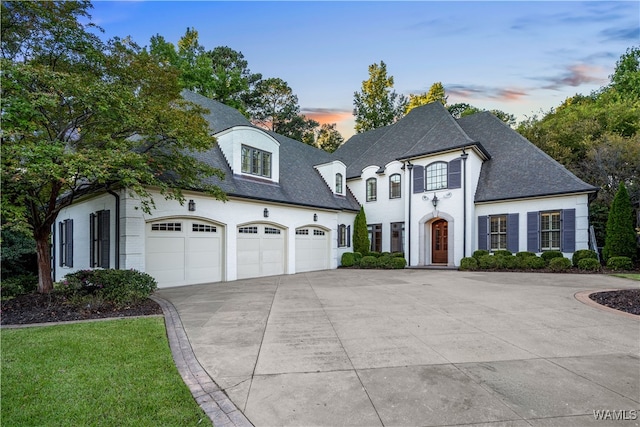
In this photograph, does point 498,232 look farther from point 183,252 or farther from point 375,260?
point 183,252

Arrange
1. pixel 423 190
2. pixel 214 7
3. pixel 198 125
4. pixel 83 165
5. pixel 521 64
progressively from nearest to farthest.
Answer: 1. pixel 83 165
2. pixel 198 125
3. pixel 214 7
4. pixel 521 64
5. pixel 423 190

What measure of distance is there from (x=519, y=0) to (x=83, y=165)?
39.4 ft

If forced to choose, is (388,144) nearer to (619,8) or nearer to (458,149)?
(458,149)

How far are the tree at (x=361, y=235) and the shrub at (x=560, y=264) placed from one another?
8.65 metres

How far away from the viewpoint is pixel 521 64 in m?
12.9

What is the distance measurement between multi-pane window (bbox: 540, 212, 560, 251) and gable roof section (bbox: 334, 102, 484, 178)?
445 cm

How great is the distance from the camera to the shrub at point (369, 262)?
1681cm

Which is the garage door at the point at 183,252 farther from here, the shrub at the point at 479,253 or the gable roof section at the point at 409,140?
the shrub at the point at 479,253

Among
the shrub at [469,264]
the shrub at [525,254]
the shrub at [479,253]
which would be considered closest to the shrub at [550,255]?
the shrub at [525,254]

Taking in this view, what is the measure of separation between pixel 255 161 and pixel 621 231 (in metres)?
15.9

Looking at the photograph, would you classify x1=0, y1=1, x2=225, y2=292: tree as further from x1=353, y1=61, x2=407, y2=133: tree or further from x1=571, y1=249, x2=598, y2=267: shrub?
x1=353, y1=61, x2=407, y2=133: tree

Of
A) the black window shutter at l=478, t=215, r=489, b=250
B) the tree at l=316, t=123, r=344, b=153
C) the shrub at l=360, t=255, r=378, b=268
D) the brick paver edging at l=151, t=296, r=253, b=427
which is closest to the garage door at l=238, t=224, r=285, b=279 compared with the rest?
the shrub at l=360, t=255, r=378, b=268

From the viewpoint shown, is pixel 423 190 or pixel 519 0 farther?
pixel 423 190

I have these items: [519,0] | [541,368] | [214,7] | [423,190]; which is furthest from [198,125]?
[423,190]
